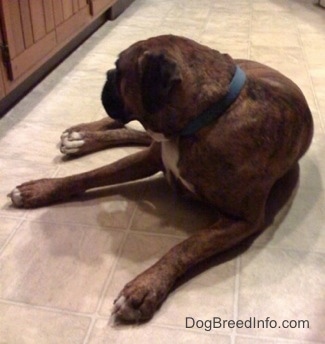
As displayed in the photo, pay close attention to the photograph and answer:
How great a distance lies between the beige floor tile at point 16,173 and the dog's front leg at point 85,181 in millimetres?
72

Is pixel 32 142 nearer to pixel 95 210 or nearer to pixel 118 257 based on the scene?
pixel 95 210

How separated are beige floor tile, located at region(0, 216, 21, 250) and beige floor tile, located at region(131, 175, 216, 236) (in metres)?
0.35

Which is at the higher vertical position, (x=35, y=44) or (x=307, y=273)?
(x=35, y=44)

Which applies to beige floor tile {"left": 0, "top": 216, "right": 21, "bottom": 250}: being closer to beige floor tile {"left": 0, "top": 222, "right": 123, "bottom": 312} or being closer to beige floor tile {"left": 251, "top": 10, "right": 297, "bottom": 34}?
beige floor tile {"left": 0, "top": 222, "right": 123, "bottom": 312}

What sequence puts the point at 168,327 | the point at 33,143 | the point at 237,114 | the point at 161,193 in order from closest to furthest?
the point at 168,327 → the point at 237,114 → the point at 161,193 → the point at 33,143

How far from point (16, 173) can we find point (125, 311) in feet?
2.52

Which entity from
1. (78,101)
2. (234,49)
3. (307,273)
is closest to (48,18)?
(78,101)

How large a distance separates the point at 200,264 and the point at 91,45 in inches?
75.2

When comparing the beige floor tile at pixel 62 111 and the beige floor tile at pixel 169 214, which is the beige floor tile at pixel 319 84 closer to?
the beige floor tile at pixel 169 214

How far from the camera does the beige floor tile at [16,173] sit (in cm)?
168

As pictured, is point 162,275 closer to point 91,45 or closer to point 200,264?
point 200,264

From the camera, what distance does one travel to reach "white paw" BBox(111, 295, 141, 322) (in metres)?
1.22

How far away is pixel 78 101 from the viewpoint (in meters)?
2.31

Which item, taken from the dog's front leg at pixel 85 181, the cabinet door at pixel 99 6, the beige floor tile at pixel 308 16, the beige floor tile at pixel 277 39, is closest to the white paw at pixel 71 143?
the dog's front leg at pixel 85 181
